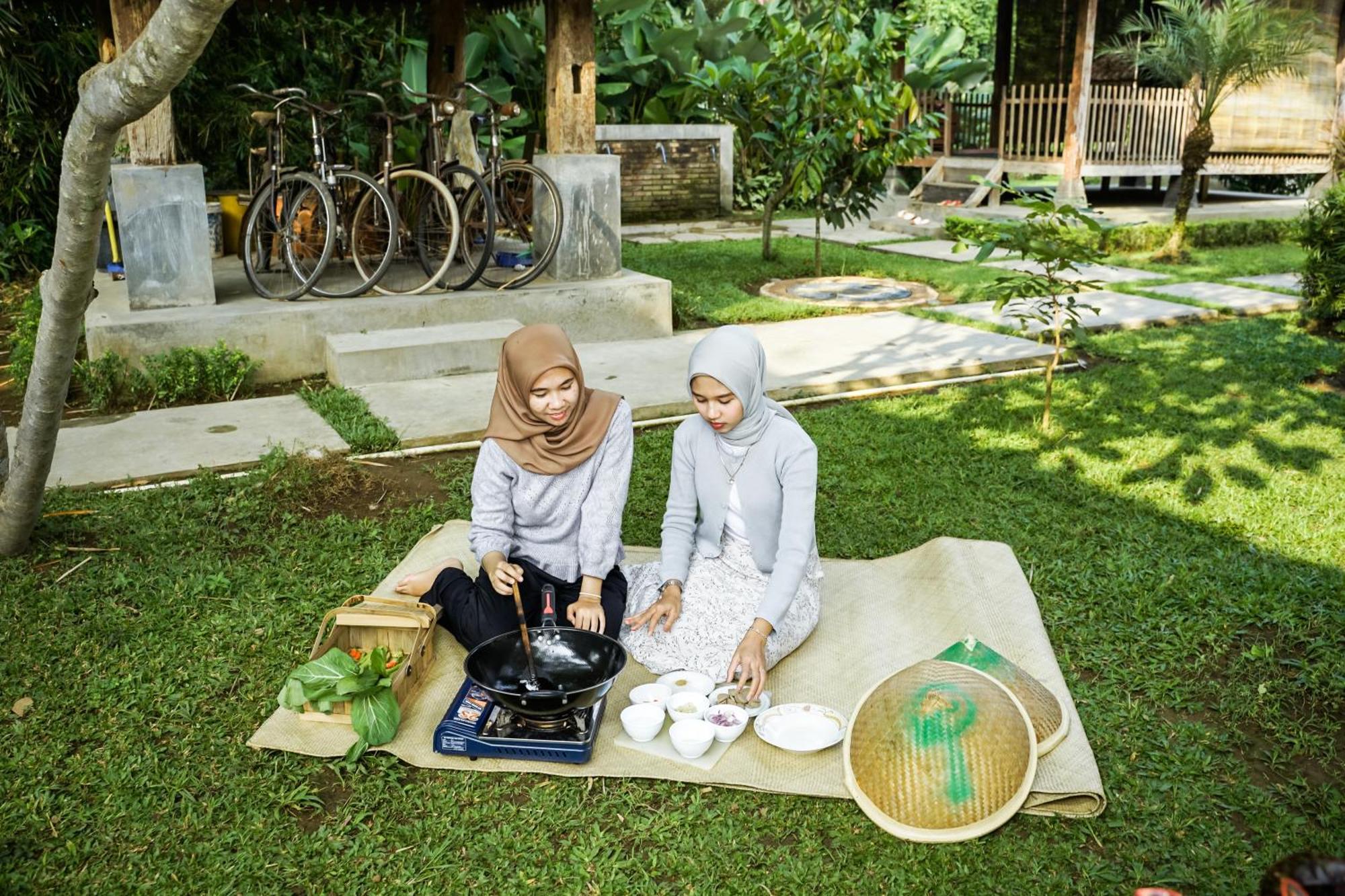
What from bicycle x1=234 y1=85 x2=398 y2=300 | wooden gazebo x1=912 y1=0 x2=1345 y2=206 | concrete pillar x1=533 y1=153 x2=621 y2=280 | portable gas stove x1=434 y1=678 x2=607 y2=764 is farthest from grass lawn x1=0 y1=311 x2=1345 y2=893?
wooden gazebo x1=912 y1=0 x2=1345 y2=206

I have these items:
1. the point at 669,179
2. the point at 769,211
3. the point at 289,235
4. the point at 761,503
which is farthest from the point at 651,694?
the point at 669,179

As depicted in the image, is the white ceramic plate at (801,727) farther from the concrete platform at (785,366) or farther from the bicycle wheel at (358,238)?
the bicycle wheel at (358,238)

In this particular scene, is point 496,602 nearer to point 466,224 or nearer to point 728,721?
point 728,721

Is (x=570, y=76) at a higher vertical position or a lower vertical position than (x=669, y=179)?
higher

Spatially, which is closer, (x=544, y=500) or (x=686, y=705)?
(x=686, y=705)

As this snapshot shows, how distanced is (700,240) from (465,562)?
8207 millimetres

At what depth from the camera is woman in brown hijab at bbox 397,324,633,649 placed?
339 cm

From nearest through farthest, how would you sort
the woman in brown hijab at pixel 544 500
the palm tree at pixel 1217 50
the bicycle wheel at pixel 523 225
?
the woman in brown hijab at pixel 544 500 < the bicycle wheel at pixel 523 225 < the palm tree at pixel 1217 50

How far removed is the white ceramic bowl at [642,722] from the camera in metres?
3.02

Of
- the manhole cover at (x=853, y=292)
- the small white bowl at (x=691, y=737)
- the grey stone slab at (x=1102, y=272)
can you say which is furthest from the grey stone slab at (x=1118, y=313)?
the small white bowl at (x=691, y=737)

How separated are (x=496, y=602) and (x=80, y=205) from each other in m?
1.74

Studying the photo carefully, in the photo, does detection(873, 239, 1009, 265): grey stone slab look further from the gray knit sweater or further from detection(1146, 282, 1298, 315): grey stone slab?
the gray knit sweater

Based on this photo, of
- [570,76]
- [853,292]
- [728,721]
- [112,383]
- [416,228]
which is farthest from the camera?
[853,292]

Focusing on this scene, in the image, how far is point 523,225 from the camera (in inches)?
310
